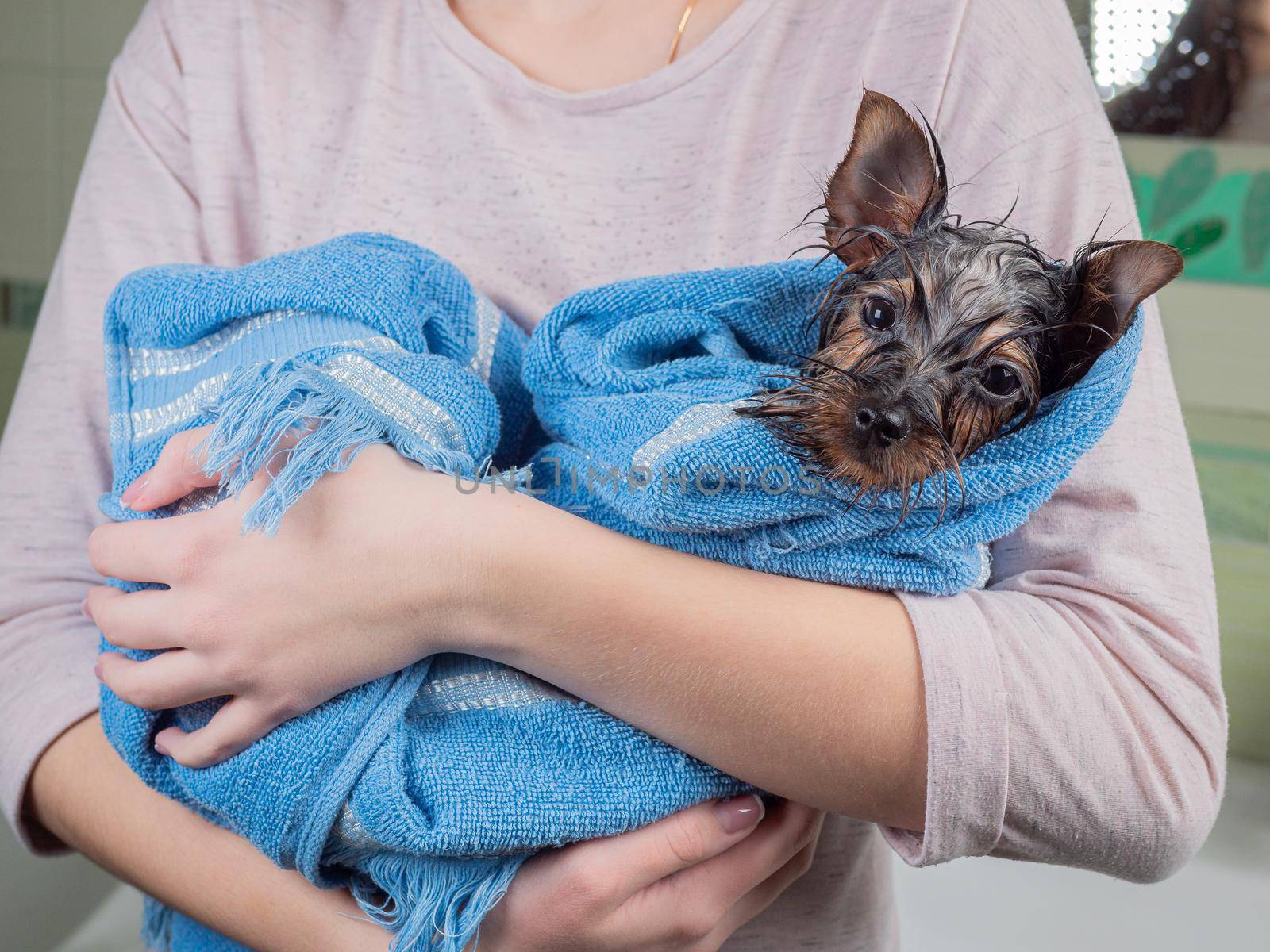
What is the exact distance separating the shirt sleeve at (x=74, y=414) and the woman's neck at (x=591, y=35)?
354mm

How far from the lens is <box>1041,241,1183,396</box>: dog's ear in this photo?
2.12 ft

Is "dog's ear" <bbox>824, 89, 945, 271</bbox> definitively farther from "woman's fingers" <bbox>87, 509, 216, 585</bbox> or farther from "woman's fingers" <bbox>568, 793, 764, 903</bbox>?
"woman's fingers" <bbox>87, 509, 216, 585</bbox>

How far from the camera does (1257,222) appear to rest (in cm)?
205

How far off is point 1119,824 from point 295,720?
0.60 meters

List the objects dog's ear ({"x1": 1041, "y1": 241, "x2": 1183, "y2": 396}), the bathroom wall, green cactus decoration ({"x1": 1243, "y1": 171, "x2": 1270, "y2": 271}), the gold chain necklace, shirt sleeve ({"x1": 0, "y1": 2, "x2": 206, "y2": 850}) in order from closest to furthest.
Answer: dog's ear ({"x1": 1041, "y1": 241, "x2": 1183, "y2": 396})
shirt sleeve ({"x1": 0, "y1": 2, "x2": 206, "y2": 850})
the gold chain necklace
green cactus decoration ({"x1": 1243, "y1": 171, "x2": 1270, "y2": 271})
the bathroom wall

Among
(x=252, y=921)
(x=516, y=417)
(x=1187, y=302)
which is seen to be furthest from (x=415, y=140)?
(x=1187, y=302)

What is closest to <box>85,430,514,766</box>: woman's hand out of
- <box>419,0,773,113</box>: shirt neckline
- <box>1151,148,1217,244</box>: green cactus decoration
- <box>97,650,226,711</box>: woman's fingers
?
<box>97,650,226,711</box>: woman's fingers

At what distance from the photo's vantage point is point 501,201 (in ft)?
3.22

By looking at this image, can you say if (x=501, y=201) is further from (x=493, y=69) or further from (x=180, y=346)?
(x=180, y=346)

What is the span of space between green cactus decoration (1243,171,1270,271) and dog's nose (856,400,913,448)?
1.84 m

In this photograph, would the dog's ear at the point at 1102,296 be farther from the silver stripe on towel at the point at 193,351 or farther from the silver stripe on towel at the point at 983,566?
the silver stripe on towel at the point at 193,351

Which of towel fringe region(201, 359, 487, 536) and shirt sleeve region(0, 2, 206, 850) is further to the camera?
shirt sleeve region(0, 2, 206, 850)

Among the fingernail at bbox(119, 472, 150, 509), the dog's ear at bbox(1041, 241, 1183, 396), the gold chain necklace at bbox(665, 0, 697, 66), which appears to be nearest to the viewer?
the dog's ear at bbox(1041, 241, 1183, 396)

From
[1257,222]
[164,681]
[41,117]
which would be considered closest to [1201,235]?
[1257,222]
